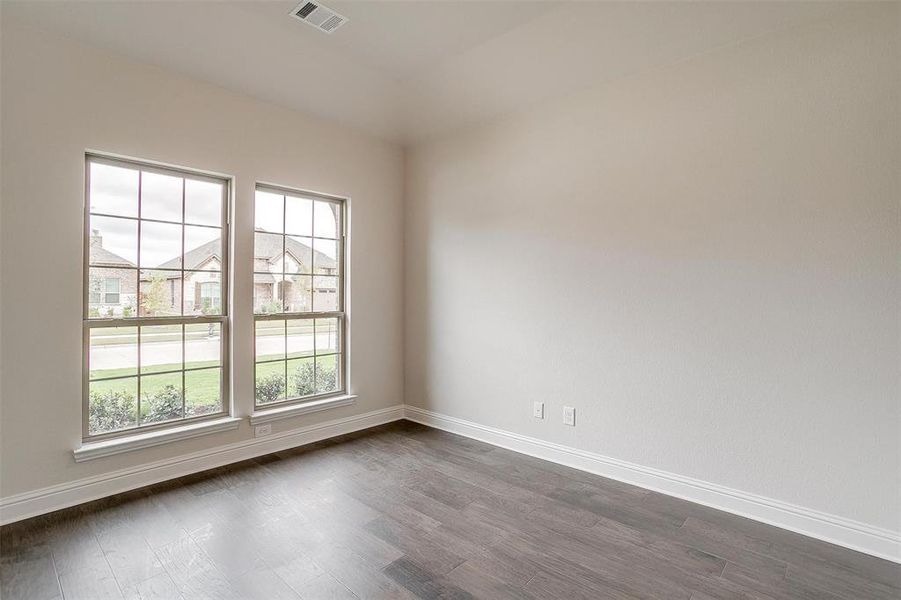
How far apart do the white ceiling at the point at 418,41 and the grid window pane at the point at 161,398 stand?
208 cm

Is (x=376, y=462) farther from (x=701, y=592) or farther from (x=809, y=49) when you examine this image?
(x=809, y=49)

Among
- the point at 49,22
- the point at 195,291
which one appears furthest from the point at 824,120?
the point at 49,22

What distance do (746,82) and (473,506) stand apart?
293 centimetres

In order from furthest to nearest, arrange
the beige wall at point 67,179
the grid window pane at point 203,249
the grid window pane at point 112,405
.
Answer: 1. the grid window pane at point 203,249
2. the grid window pane at point 112,405
3. the beige wall at point 67,179

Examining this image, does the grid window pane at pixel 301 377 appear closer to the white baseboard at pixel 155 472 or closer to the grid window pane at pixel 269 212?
the white baseboard at pixel 155 472

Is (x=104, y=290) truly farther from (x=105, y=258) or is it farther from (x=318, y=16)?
(x=318, y=16)

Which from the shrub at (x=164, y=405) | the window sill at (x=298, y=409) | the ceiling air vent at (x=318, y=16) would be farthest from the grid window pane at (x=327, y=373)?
the ceiling air vent at (x=318, y=16)

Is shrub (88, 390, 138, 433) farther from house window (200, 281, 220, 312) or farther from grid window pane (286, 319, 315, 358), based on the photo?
grid window pane (286, 319, 315, 358)

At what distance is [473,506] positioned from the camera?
255 cm

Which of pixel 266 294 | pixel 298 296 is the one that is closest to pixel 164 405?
pixel 266 294

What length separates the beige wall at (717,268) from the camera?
2158mm

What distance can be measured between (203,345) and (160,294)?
1.50 ft

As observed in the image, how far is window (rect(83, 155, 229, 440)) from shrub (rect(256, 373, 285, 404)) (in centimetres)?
28

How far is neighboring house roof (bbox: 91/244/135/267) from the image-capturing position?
269 centimetres
